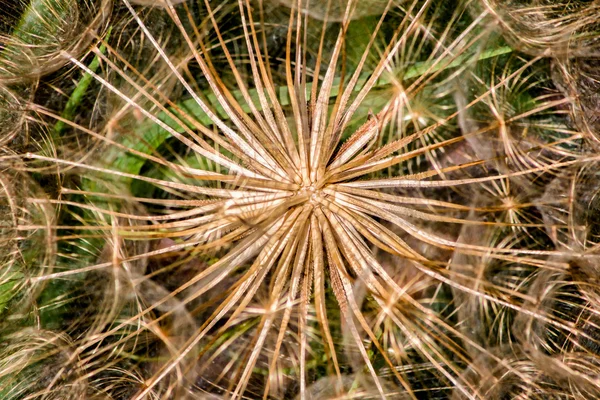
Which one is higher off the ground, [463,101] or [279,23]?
[279,23]

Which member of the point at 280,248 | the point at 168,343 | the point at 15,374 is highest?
the point at 280,248

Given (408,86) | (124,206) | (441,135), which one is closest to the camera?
(124,206)

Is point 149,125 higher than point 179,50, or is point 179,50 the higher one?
point 179,50

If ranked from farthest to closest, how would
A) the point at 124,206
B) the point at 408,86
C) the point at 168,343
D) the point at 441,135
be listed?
the point at 441,135
the point at 408,86
the point at 124,206
the point at 168,343

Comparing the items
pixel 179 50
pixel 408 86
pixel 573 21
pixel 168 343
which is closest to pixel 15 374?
pixel 168 343

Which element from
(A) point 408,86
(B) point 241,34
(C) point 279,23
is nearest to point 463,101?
(A) point 408,86

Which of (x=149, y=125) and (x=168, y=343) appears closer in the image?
(x=168, y=343)

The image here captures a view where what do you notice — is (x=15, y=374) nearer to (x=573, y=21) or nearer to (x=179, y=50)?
(x=179, y=50)

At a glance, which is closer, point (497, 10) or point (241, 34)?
point (497, 10)

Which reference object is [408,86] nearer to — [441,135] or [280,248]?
[441,135]
